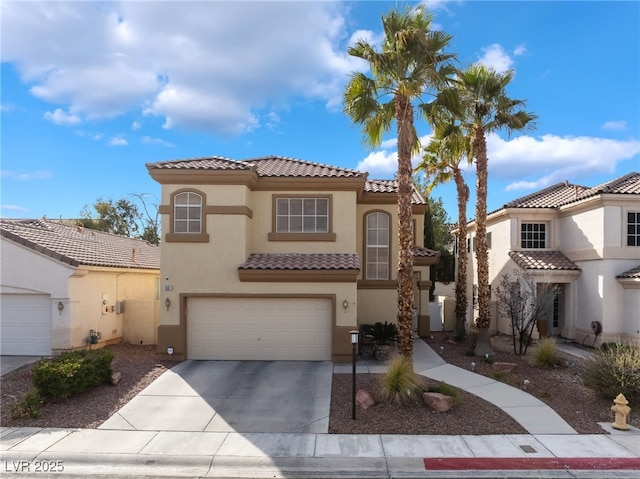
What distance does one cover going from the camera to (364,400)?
9.42m

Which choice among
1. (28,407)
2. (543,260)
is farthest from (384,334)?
(28,407)

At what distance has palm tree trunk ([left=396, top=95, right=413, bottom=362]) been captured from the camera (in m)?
11.9

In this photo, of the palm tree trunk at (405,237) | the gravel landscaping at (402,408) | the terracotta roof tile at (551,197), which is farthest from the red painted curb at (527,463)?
the terracotta roof tile at (551,197)

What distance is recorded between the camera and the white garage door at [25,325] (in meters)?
14.2

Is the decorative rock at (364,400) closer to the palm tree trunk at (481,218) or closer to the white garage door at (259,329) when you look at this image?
the white garage door at (259,329)

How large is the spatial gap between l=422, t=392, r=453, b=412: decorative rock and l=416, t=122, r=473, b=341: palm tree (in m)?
8.10

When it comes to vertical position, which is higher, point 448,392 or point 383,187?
point 383,187

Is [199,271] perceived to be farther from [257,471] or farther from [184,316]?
[257,471]

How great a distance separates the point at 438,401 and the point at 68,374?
8.22 meters

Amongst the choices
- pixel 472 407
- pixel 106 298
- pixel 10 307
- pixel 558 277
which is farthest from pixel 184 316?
pixel 558 277

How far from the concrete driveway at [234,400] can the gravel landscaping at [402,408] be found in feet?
1.28

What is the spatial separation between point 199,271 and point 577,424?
11.0 m

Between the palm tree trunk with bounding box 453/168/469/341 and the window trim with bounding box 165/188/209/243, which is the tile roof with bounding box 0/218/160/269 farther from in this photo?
the palm tree trunk with bounding box 453/168/469/341

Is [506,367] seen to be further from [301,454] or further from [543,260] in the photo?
[543,260]
